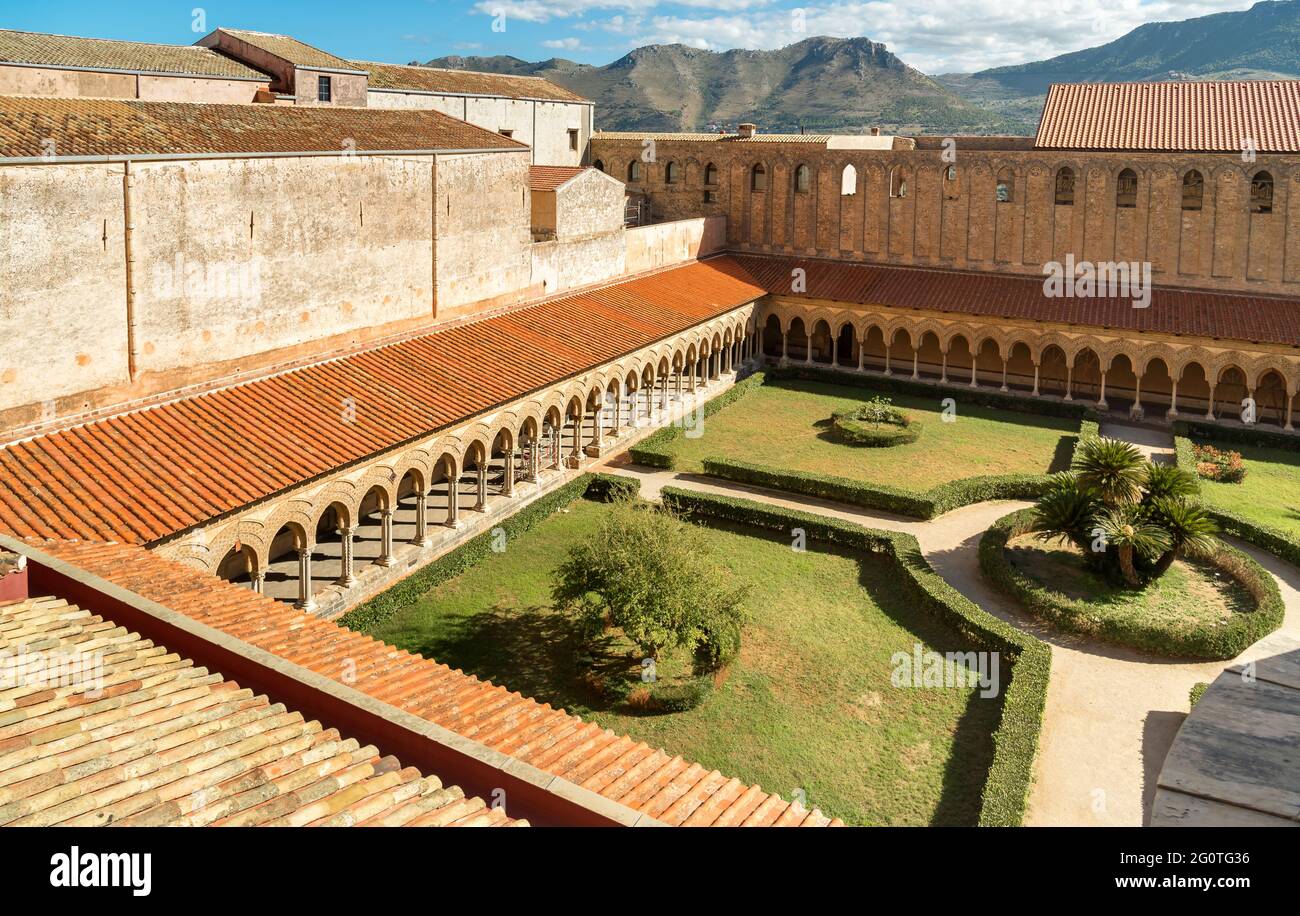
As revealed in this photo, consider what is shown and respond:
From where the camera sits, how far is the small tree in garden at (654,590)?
647 inches

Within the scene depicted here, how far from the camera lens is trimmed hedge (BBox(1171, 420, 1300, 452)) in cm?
3169

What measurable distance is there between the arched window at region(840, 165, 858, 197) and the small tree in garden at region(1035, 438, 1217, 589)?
22468mm

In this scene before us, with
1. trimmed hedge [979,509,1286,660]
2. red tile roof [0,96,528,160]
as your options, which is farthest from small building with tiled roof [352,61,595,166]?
trimmed hedge [979,509,1286,660]

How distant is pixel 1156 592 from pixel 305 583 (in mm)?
15778

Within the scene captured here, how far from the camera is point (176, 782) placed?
7301 mm

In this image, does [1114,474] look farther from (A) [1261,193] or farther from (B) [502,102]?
(B) [502,102]

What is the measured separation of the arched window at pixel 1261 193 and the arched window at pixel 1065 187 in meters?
5.58

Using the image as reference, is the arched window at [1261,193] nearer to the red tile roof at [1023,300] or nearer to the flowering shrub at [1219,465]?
the red tile roof at [1023,300]

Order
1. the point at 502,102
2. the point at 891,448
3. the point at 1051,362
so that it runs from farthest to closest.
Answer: the point at 502,102 < the point at 1051,362 < the point at 891,448

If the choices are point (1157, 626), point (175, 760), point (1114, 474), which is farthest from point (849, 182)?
point (175, 760)

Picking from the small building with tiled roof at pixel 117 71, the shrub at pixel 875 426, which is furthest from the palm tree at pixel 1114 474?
the small building with tiled roof at pixel 117 71

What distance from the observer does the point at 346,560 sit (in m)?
19.1
